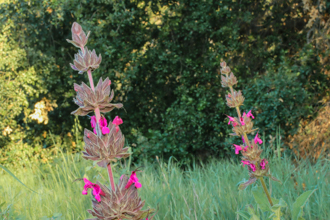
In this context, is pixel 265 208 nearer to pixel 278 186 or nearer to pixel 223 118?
pixel 278 186

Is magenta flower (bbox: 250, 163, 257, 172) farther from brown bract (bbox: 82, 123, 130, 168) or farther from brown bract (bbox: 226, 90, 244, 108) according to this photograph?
brown bract (bbox: 82, 123, 130, 168)

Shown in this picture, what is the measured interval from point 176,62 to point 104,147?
4725 mm

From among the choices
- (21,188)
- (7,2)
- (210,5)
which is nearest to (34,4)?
(7,2)

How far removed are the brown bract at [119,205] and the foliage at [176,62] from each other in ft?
13.2

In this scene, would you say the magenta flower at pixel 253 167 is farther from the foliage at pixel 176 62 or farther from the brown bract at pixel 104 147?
the foliage at pixel 176 62

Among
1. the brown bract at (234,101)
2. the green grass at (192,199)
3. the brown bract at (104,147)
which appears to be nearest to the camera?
the brown bract at (104,147)

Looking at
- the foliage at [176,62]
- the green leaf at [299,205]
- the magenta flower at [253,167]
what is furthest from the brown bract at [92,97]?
the foliage at [176,62]

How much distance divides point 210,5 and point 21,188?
393 cm

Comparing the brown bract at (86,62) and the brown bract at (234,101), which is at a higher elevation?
the brown bract at (86,62)

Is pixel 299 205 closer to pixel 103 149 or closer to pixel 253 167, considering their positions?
pixel 253 167

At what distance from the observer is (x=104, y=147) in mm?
965

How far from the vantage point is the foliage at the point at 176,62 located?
5.11 m

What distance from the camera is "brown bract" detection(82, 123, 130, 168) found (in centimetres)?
96

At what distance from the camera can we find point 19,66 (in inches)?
225
